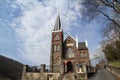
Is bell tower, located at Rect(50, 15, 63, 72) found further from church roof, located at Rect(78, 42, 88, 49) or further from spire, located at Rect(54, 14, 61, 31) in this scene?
church roof, located at Rect(78, 42, 88, 49)

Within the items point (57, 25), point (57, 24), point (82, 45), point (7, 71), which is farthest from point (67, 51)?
point (7, 71)

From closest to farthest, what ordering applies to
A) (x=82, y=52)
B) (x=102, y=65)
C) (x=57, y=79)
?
(x=57, y=79)
(x=82, y=52)
(x=102, y=65)

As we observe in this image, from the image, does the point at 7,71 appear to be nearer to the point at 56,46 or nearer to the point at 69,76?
the point at 69,76

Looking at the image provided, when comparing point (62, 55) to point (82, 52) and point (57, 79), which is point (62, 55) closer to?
point (82, 52)

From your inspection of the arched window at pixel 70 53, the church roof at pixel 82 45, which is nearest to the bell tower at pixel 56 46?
the arched window at pixel 70 53

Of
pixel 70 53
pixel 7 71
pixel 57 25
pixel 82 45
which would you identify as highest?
pixel 57 25

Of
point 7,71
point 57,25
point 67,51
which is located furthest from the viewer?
point 57,25

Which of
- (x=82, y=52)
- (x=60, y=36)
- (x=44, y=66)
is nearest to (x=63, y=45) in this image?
(x=60, y=36)

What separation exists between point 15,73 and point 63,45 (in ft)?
65.9

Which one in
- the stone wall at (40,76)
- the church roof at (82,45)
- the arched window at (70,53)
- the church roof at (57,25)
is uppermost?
the church roof at (57,25)

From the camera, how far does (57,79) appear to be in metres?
18.2

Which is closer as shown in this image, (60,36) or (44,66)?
(44,66)

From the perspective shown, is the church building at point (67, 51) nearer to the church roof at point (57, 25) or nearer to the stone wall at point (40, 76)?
the church roof at point (57, 25)

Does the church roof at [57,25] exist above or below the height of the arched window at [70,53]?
above
